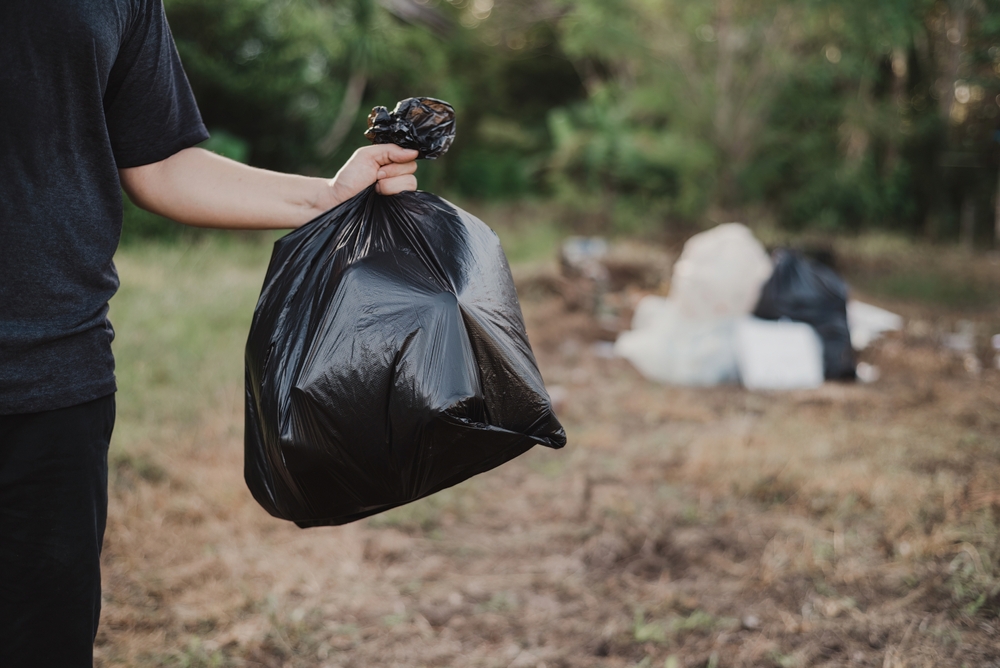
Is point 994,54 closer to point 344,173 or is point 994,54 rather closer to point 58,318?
point 344,173

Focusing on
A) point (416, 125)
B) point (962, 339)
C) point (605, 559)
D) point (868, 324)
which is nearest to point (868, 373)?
point (868, 324)

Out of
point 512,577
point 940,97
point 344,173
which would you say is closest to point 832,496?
point 512,577

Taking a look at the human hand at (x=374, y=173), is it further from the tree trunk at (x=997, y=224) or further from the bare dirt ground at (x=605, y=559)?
the tree trunk at (x=997, y=224)

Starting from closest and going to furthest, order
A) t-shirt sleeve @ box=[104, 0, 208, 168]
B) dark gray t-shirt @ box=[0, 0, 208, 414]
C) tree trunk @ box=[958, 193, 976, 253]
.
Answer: dark gray t-shirt @ box=[0, 0, 208, 414] → t-shirt sleeve @ box=[104, 0, 208, 168] → tree trunk @ box=[958, 193, 976, 253]

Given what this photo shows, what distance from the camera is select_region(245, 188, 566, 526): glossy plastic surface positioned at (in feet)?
3.92

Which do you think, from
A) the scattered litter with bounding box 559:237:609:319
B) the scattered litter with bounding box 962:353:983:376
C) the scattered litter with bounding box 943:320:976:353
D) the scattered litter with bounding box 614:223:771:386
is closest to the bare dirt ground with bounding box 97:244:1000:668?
the scattered litter with bounding box 614:223:771:386

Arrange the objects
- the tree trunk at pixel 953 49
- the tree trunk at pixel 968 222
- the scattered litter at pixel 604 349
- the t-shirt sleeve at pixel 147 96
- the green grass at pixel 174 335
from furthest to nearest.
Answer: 1. the tree trunk at pixel 968 222
2. the tree trunk at pixel 953 49
3. the scattered litter at pixel 604 349
4. the green grass at pixel 174 335
5. the t-shirt sleeve at pixel 147 96

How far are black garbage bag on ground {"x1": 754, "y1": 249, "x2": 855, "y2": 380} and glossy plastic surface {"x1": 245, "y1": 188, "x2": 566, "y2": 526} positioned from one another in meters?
3.58

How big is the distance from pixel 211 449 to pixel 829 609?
7.80 feet

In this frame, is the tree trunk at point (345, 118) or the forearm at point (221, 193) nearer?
the forearm at point (221, 193)

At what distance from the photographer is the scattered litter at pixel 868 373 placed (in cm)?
Answer: 456

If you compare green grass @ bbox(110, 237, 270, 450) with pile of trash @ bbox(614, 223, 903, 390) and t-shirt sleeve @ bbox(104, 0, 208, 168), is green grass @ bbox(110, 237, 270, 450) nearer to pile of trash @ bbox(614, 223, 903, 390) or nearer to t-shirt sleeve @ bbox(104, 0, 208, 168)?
t-shirt sleeve @ bbox(104, 0, 208, 168)

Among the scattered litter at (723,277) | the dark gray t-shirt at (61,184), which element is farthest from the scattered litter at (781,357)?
the dark gray t-shirt at (61,184)

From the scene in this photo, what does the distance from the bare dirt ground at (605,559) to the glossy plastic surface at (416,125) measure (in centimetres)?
136
